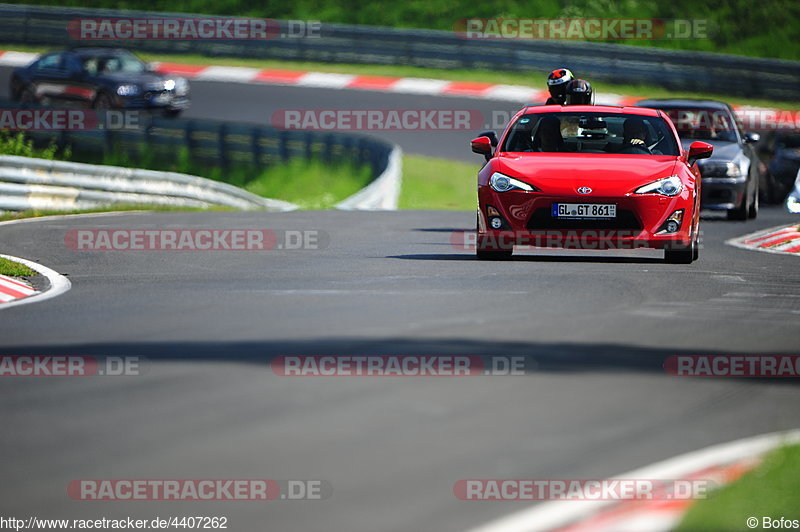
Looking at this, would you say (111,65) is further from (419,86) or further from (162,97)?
(419,86)

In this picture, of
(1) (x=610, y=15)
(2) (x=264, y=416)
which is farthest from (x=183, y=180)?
(1) (x=610, y=15)

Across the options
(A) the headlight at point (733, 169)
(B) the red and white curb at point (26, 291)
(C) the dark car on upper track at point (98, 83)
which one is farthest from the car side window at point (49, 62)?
(B) the red and white curb at point (26, 291)

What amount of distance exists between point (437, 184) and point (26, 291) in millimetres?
16299

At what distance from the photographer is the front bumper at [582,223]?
12.9 metres

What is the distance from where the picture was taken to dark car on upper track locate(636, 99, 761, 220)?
19438 mm

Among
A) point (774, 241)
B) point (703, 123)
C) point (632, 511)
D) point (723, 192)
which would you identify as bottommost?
point (774, 241)

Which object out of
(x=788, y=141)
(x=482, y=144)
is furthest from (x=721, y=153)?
(x=482, y=144)

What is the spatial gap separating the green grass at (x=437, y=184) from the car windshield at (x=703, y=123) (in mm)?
6127

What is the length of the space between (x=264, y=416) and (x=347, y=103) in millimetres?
27048

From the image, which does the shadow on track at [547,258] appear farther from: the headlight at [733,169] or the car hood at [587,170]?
the headlight at [733,169]

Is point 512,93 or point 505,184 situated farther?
point 512,93

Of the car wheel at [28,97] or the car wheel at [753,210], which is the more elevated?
the car wheel at [28,97]

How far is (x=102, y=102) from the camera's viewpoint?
98.9ft

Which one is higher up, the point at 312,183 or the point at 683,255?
the point at 683,255
